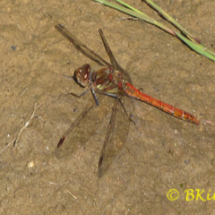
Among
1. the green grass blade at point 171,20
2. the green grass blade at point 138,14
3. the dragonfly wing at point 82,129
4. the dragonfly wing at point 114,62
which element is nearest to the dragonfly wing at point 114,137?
the dragonfly wing at point 82,129

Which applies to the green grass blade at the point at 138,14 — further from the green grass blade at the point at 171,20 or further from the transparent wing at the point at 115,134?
the transparent wing at the point at 115,134

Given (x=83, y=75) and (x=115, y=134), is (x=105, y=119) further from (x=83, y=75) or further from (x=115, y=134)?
(x=83, y=75)

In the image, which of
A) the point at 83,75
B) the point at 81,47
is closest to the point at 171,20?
the point at 81,47

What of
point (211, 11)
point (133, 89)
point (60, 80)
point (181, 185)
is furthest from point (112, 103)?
point (211, 11)

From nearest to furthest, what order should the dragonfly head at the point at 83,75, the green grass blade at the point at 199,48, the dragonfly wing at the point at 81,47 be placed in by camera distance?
the dragonfly head at the point at 83,75, the dragonfly wing at the point at 81,47, the green grass blade at the point at 199,48

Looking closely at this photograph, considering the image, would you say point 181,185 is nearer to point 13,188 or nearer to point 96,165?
point 96,165

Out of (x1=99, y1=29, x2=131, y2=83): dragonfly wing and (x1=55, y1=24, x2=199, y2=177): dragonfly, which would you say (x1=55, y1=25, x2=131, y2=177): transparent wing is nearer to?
(x1=55, y1=24, x2=199, y2=177): dragonfly
